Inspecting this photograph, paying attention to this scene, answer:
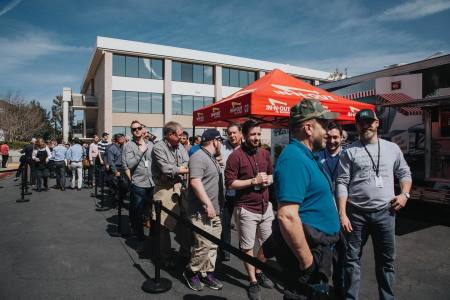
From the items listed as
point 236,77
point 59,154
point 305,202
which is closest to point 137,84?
point 236,77

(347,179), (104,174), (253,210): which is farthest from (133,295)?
(104,174)

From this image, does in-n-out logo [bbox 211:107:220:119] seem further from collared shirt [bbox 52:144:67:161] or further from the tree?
the tree

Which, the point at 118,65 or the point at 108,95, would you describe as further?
the point at 118,65

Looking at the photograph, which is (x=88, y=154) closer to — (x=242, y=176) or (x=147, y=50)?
(x=242, y=176)

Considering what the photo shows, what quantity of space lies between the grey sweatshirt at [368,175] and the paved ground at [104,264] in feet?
4.19

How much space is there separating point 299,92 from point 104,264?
4.85 meters

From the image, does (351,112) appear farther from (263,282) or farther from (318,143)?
(318,143)

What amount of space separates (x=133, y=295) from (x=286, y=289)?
7.45ft

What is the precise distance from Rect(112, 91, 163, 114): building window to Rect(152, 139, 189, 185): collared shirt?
28.0m

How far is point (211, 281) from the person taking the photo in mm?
3564

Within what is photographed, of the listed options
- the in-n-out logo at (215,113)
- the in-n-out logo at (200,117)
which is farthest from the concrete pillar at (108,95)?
the in-n-out logo at (215,113)

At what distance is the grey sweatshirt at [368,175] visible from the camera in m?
2.80

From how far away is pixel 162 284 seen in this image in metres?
3.58

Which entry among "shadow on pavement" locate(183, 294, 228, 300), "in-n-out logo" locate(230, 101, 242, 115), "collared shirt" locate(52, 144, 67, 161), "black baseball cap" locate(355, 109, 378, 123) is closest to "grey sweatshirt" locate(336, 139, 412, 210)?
"black baseball cap" locate(355, 109, 378, 123)
